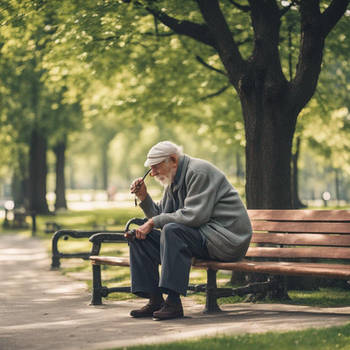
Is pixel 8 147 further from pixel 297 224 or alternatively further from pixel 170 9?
pixel 297 224

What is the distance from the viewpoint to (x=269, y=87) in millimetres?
8211

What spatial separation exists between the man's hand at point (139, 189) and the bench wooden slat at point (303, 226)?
1.29 m

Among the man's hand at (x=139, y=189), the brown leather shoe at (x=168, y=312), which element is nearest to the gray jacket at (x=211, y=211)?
the man's hand at (x=139, y=189)

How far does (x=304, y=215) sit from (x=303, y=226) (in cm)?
11

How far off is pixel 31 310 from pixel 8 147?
2601cm

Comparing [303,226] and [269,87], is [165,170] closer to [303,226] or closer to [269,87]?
[303,226]

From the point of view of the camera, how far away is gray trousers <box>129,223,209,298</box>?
5.88 meters

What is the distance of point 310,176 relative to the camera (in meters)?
70.2

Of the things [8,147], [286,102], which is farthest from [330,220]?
[8,147]

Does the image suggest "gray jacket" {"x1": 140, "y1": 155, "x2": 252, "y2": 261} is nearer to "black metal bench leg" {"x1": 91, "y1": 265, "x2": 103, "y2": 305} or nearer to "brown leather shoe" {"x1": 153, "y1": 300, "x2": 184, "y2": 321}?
"brown leather shoe" {"x1": 153, "y1": 300, "x2": 184, "y2": 321}

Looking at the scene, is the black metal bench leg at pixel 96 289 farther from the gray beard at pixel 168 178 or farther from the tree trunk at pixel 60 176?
the tree trunk at pixel 60 176

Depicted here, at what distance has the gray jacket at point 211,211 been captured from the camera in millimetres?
6102

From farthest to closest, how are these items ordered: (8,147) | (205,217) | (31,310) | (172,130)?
(172,130)
(8,147)
(31,310)
(205,217)

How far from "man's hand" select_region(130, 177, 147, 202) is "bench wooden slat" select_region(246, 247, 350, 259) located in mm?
1227
